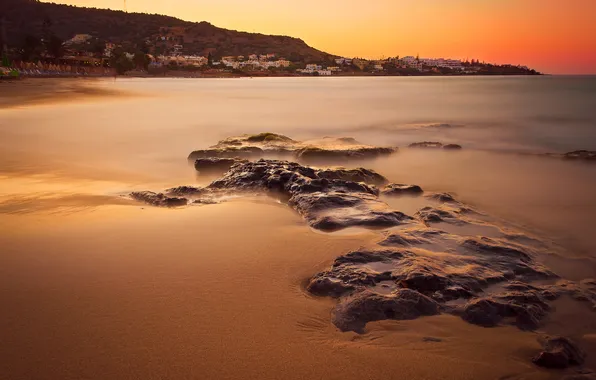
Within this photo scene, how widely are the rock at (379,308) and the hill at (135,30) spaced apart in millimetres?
125304

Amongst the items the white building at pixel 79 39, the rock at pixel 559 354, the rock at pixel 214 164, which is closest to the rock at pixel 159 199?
the rock at pixel 214 164

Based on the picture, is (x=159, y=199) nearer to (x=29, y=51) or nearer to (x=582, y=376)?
(x=582, y=376)

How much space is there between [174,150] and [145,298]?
7996 mm

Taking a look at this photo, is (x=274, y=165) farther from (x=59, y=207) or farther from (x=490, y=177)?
(x=490, y=177)

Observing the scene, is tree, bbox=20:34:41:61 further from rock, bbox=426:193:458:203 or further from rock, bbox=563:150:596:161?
rock, bbox=426:193:458:203

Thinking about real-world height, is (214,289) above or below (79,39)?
below

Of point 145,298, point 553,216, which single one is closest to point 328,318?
point 145,298

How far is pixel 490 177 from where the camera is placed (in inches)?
330

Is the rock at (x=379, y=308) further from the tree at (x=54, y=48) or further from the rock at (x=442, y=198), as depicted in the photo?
the tree at (x=54, y=48)

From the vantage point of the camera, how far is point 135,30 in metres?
140

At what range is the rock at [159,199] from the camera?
5.45m

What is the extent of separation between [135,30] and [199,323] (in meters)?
153

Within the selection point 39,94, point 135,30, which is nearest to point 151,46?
point 135,30

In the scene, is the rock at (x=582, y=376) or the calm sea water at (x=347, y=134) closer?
the rock at (x=582, y=376)
